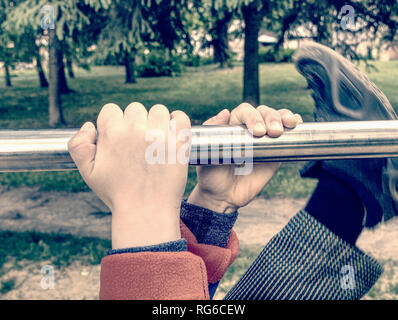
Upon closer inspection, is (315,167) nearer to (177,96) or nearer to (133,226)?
(133,226)

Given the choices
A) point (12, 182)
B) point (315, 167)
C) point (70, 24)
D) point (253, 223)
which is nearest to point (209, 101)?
Answer: point (70, 24)

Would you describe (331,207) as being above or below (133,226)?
below

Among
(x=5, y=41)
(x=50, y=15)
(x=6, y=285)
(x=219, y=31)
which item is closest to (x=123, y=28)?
(x=50, y=15)

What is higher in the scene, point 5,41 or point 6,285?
point 5,41

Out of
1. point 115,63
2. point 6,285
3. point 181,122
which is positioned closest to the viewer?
point 181,122

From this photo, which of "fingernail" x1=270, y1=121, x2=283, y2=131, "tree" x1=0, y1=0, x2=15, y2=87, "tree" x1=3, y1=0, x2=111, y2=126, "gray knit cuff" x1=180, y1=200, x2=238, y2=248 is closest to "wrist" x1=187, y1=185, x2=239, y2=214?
"gray knit cuff" x1=180, y1=200, x2=238, y2=248

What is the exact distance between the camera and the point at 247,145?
3.03ft

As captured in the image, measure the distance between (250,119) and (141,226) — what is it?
13.3 inches

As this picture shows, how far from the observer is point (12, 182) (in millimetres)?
7109

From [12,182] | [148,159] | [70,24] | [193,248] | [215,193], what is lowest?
[12,182]

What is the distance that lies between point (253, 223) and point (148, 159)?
14.0ft

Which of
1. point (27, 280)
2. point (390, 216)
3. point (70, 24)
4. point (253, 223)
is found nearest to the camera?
point (390, 216)

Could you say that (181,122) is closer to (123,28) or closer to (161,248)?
(161,248)

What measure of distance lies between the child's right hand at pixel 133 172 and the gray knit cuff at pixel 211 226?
0.38 meters
